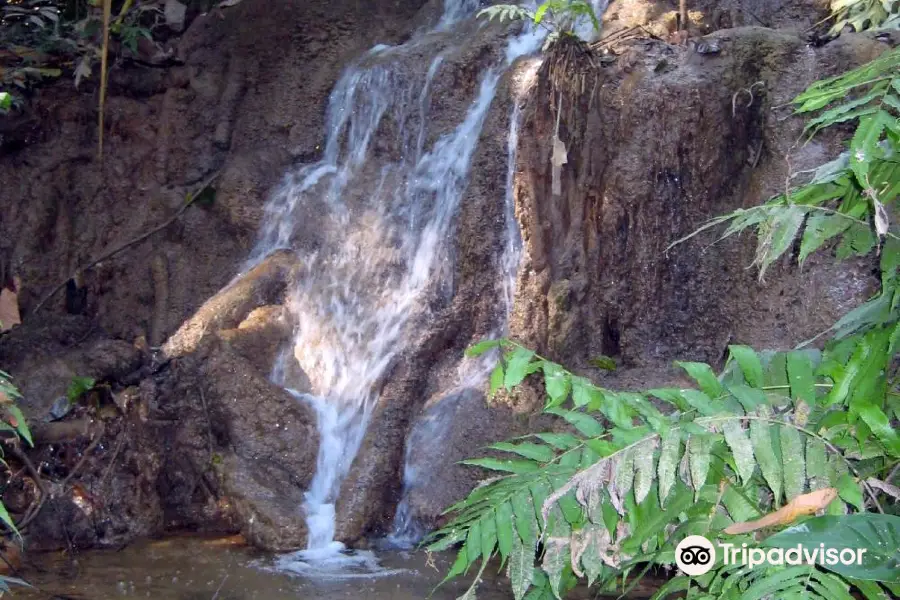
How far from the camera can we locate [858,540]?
61.5 inches

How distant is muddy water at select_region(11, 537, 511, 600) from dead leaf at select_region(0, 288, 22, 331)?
2.77 meters

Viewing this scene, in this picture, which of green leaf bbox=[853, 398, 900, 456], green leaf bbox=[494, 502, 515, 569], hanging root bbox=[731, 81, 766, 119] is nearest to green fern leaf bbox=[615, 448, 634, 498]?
green leaf bbox=[494, 502, 515, 569]

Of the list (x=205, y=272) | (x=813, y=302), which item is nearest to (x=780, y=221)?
(x=813, y=302)

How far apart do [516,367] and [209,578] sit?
4.62 m

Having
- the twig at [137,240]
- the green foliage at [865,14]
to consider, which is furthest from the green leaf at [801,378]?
the twig at [137,240]

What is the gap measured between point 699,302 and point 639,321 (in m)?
0.44

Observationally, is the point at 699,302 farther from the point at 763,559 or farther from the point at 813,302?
the point at 763,559

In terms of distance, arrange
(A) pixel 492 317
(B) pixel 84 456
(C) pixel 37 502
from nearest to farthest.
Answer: (C) pixel 37 502 → (B) pixel 84 456 → (A) pixel 492 317

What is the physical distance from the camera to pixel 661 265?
7.02 meters

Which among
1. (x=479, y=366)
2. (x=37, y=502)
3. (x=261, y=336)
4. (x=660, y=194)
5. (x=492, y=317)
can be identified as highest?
(x=660, y=194)

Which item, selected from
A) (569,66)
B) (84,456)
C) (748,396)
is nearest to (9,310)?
(84,456)

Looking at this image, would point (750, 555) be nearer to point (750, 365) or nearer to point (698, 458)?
point (698, 458)

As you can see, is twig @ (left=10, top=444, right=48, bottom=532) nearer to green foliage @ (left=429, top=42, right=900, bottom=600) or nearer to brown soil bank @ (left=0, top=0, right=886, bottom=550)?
brown soil bank @ (left=0, top=0, right=886, bottom=550)

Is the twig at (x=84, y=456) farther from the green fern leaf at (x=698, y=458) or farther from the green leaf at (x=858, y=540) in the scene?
the green leaf at (x=858, y=540)
